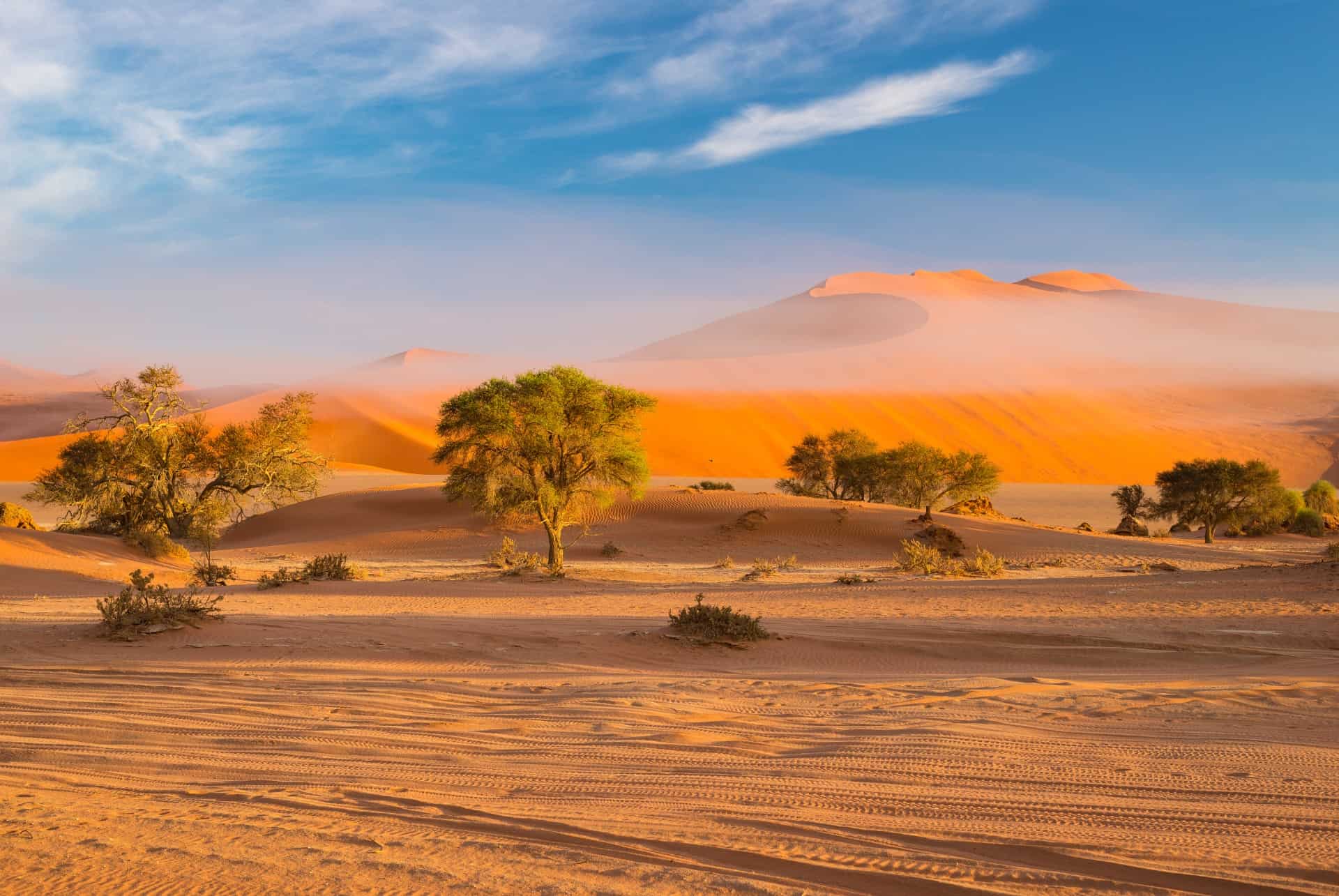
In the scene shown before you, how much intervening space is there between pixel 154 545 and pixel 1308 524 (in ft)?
155

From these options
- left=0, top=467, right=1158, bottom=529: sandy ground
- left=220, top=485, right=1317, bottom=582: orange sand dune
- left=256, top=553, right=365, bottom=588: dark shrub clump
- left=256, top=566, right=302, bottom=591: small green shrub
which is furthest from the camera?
left=0, top=467, right=1158, bottom=529: sandy ground

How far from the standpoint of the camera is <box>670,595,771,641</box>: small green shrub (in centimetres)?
1080

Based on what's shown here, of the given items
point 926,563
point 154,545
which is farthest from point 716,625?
point 154,545

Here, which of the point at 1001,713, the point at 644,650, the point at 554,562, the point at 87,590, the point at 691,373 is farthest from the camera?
the point at 691,373

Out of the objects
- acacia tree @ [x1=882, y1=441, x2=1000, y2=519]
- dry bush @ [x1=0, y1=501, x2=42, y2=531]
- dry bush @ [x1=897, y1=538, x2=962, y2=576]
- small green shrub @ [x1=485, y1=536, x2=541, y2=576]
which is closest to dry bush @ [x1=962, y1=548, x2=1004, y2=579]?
dry bush @ [x1=897, y1=538, x2=962, y2=576]

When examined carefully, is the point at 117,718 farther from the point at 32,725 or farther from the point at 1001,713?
the point at 1001,713

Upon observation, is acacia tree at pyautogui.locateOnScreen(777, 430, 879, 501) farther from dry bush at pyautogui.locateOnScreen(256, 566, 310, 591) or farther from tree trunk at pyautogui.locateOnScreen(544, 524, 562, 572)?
dry bush at pyautogui.locateOnScreen(256, 566, 310, 591)

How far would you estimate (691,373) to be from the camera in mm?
131125

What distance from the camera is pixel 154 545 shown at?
23.2 meters

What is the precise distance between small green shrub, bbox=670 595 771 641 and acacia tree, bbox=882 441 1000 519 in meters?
34.4

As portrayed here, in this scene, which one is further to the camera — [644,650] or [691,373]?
[691,373]

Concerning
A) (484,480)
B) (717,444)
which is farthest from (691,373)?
→ (484,480)

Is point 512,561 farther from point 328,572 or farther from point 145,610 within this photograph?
point 145,610

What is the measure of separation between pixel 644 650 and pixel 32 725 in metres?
5.75
